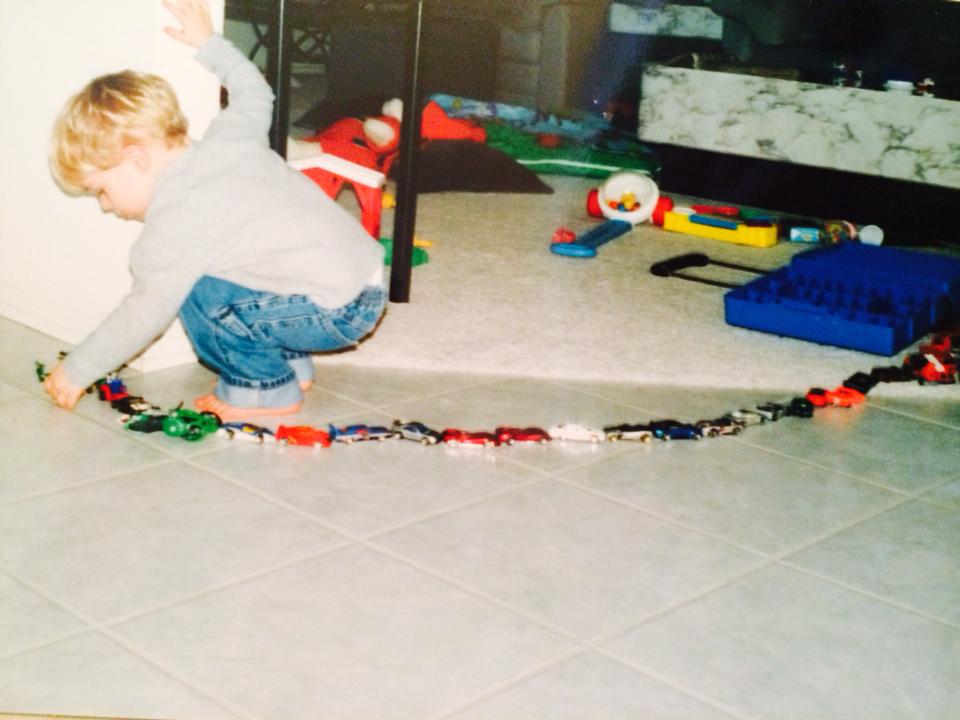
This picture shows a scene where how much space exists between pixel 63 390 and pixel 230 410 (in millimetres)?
227

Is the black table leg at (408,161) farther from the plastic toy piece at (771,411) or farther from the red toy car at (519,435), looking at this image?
the plastic toy piece at (771,411)

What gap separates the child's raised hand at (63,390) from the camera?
5.12 ft

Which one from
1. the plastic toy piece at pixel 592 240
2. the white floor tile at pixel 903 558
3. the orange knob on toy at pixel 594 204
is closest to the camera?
the white floor tile at pixel 903 558

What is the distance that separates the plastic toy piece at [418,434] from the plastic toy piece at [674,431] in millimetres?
316

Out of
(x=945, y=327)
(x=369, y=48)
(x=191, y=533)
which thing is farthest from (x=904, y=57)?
(x=191, y=533)

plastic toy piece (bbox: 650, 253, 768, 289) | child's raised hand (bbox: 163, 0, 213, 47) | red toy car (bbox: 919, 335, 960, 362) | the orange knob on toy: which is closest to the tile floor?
red toy car (bbox: 919, 335, 960, 362)

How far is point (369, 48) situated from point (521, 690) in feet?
11.5

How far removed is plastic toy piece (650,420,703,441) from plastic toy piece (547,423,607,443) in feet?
0.26

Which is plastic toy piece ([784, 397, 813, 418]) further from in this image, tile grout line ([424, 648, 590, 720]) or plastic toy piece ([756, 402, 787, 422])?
tile grout line ([424, 648, 590, 720])

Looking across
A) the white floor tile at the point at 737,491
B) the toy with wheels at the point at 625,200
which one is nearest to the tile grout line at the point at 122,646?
the white floor tile at the point at 737,491

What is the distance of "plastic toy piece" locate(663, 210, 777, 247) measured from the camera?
2.92 meters

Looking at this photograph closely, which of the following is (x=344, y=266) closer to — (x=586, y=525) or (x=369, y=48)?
(x=586, y=525)

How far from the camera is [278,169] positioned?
1.62 m

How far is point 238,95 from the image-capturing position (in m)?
1.64
